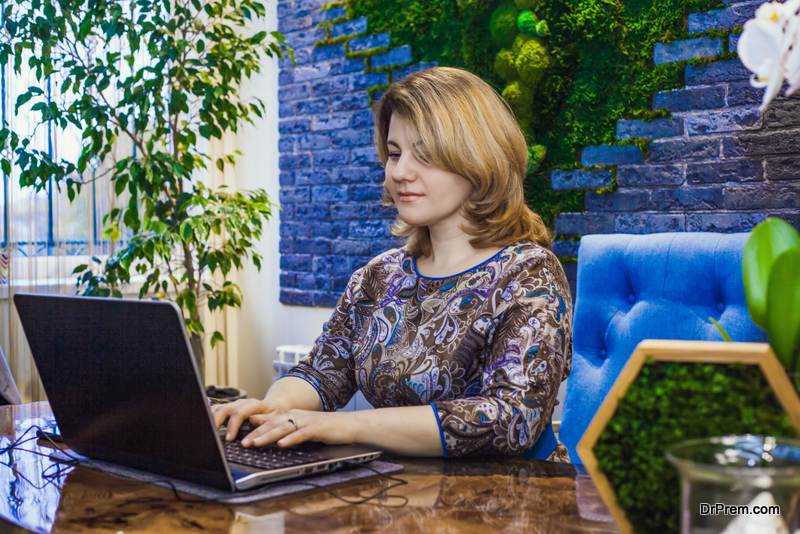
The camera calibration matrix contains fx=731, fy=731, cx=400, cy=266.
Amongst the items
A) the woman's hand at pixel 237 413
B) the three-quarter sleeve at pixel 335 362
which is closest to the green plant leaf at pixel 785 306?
the woman's hand at pixel 237 413

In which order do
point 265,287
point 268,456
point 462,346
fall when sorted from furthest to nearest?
point 265,287 < point 462,346 < point 268,456

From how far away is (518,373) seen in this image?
1.13 m

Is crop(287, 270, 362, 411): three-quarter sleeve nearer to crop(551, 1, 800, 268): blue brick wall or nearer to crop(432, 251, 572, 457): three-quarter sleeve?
crop(432, 251, 572, 457): three-quarter sleeve

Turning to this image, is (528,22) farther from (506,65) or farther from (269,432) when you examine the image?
(269,432)

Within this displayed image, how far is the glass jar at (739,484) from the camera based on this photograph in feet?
1.38

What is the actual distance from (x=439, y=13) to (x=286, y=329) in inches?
61.6

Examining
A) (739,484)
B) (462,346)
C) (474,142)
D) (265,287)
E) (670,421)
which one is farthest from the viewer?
(265,287)

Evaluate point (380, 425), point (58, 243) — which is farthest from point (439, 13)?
A: point (380, 425)

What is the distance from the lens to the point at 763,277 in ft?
2.01

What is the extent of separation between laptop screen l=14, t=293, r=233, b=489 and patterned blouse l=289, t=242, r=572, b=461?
0.40 m

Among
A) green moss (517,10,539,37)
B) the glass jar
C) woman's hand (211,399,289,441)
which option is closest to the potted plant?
green moss (517,10,539,37)

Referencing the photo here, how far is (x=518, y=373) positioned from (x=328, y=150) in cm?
216

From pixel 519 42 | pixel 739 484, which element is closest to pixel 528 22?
pixel 519 42

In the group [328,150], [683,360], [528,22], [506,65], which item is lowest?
[683,360]
